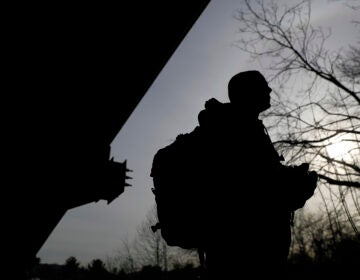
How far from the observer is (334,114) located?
1109 centimetres

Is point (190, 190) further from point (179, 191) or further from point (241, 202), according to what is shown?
point (241, 202)

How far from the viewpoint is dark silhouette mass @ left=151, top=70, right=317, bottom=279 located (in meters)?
0.98

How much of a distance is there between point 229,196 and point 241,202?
0.04 metres

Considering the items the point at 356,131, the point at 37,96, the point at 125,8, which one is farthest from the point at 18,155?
the point at 356,131

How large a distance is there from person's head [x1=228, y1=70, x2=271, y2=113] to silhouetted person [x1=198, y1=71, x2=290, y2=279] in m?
0.07

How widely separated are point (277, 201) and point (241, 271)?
0.25m

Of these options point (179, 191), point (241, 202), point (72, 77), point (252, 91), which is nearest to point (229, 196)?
point (241, 202)

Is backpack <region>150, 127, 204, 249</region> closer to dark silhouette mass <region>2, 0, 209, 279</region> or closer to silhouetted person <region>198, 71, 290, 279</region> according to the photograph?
silhouetted person <region>198, 71, 290, 279</region>

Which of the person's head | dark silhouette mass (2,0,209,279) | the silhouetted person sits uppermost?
dark silhouette mass (2,0,209,279)

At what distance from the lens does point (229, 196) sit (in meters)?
1.01

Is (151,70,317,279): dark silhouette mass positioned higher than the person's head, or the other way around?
the person's head

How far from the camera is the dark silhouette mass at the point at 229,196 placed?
977mm

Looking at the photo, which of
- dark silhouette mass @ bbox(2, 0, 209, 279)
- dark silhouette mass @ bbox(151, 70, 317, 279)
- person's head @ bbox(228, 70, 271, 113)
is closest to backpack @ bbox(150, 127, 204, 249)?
dark silhouette mass @ bbox(151, 70, 317, 279)

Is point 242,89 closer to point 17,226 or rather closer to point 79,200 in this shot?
point 79,200
